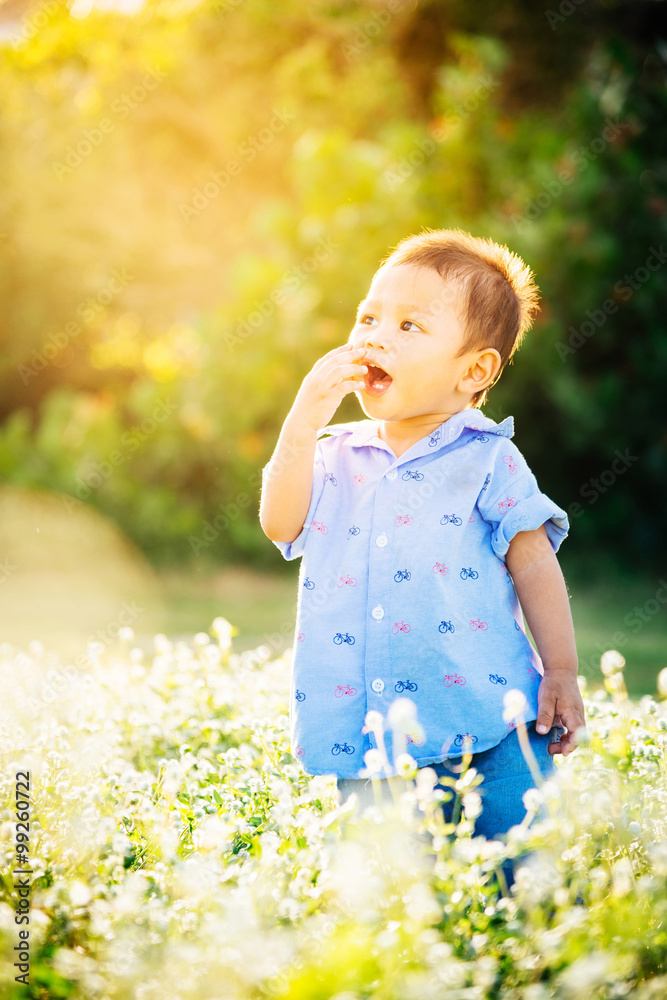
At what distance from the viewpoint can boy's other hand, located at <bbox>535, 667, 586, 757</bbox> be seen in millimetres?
2465

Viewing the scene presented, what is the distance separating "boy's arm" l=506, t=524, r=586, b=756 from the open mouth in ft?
1.79

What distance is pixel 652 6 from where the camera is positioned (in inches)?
400

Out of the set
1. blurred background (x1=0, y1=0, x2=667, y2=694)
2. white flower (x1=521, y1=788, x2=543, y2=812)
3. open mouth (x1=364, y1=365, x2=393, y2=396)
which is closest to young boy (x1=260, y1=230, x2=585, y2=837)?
open mouth (x1=364, y1=365, x2=393, y2=396)

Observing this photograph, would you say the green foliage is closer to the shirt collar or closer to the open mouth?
the shirt collar

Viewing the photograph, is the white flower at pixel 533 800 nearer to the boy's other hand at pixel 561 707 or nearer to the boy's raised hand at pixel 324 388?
the boy's other hand at pixel 561 707

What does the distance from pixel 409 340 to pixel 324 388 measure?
0.89 ft

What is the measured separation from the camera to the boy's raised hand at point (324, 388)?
8.48ft

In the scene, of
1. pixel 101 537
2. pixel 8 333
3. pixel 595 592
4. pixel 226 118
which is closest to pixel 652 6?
pixel 226 118

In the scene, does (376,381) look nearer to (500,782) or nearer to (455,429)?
(455,429)

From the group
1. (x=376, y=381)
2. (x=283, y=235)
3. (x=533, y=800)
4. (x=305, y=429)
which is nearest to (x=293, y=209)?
(x=283, y=235)

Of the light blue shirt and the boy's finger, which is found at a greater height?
the light blue shirt

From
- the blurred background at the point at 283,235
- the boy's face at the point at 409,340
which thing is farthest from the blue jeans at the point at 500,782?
the blurred background at the point at 283,235

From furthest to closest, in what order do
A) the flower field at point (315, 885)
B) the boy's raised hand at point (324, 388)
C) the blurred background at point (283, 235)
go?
the blurred background at point (283, 235)
the boy's raised hand at point (324, 388)
the flower field at point (315, 885)

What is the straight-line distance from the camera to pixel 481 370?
109 inches
